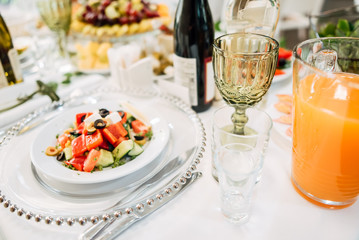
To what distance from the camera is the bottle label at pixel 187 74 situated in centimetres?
74

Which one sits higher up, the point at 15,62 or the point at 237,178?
the point at 15,62

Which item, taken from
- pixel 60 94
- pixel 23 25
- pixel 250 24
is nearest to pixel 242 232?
pixel 250 24

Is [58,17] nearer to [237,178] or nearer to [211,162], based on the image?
[211,162]

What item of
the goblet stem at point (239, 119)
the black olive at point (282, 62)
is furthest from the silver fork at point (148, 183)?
the black olive at point (282, 62)

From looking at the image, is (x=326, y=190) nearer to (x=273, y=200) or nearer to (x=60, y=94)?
(x=273, y=200)

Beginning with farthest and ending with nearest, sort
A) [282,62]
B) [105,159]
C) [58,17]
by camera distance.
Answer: [58,17] → [282,62] → [105,159]

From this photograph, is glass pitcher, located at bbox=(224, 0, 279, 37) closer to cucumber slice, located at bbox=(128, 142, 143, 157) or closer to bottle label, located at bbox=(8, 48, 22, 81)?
cucumber slice, located at bbox=(128, 142, 143, 157)

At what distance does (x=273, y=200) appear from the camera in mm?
542

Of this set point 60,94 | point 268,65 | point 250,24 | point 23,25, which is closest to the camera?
point 268,65

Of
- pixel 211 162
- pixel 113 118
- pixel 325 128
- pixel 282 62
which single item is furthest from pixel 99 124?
pixel 282 62

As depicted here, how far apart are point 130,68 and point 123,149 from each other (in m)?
0.36

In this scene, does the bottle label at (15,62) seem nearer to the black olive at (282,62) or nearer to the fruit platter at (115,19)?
the fruit platter at (115,19)

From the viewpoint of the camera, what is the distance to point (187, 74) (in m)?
0.76

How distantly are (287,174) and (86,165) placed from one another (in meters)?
0.42
